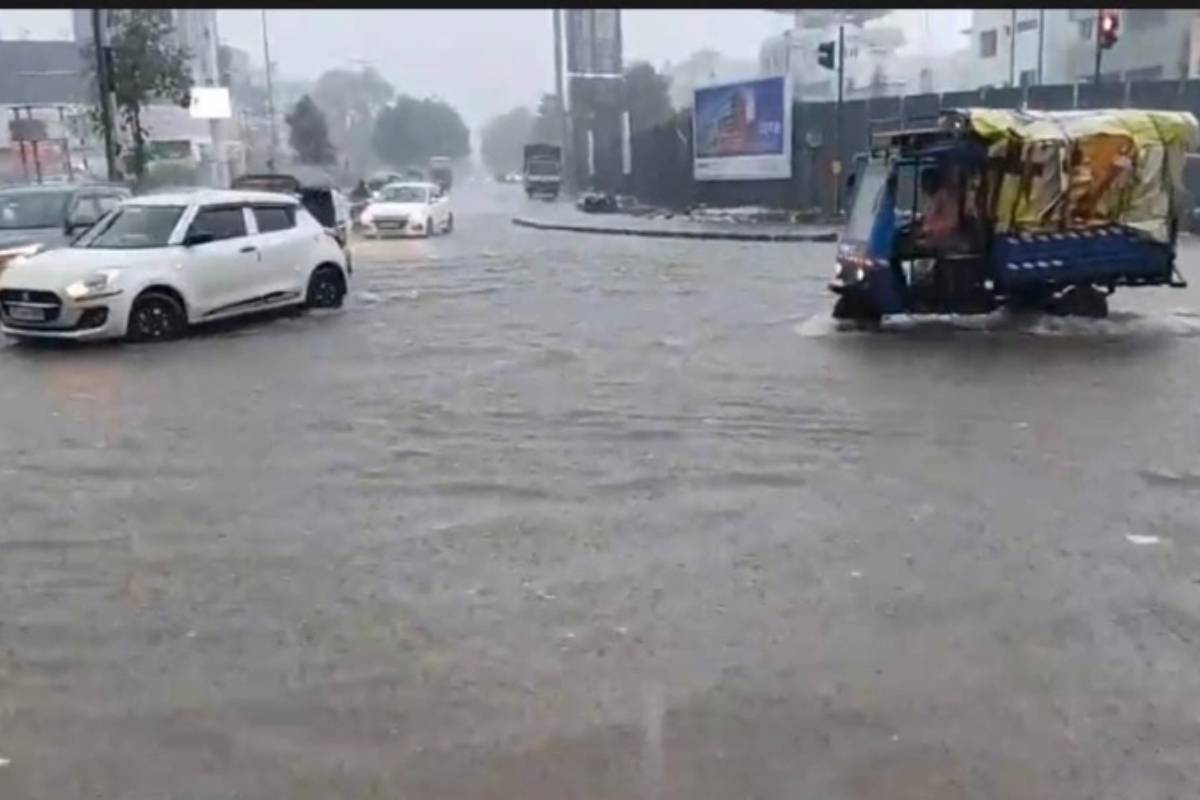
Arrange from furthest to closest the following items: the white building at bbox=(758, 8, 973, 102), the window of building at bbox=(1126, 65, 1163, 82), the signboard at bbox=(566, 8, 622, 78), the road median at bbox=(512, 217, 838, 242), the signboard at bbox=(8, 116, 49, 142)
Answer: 1. the signboard at bbox=(566, 8, 622, 78)
2. the white building at bbox=(758, 8, 973, 102)
3. the window of building at bbox=(1126, 65, 1163, 82)
4. the signboard at bbox=(8, 116, 49, 142)
5. the road median at bbox=(512, 217, 838, 242)

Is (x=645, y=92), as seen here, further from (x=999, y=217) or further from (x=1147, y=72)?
(x=999, y=217)

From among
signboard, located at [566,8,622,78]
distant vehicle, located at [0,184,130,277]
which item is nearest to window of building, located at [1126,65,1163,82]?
signboard, located at [566,8,622,78]

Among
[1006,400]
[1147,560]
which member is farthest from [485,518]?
[1006,400]

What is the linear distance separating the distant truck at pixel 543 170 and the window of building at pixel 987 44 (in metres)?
23.7

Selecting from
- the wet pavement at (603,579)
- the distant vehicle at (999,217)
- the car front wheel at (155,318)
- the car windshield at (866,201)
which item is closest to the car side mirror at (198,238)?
the car front wheel at (155,318)

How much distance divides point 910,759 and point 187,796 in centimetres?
236

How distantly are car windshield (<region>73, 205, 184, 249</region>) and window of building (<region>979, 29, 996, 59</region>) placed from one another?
6316cm

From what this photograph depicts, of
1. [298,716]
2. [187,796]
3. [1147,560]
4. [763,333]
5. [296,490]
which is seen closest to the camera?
[187,796]

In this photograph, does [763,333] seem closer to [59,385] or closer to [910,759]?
[59,385]

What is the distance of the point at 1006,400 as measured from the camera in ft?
36.9

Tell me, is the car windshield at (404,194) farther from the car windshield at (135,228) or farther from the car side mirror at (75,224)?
the car windshield at (135,228)

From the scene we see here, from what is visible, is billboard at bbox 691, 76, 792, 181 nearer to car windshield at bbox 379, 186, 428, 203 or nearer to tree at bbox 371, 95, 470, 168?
car windshield at bbox 379, 186, 428, 203

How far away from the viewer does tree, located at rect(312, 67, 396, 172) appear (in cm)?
10500

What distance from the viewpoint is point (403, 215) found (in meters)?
36.6
